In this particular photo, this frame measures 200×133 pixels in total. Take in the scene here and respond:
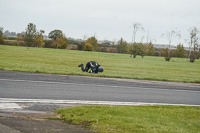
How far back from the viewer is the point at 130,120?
850 centimetres

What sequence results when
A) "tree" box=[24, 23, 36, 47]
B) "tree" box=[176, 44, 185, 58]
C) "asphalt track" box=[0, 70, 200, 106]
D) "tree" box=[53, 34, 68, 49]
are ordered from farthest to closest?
"tree" box=[176, 44, 185, 58] → "tree" box=[53, 34, 68, 49] → "tree" box=[24, 23, 36, 47] → "asphalt track" box=[0, 70, 200, 106]

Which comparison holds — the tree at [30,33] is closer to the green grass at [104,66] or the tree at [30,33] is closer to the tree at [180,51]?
the green grass at [104,66]

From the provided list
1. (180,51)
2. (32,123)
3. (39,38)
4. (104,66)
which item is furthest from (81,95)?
(180,51)

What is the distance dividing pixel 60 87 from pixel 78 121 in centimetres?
612

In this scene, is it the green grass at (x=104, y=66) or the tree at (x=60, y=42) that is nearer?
the green grass at (x=104, y=66)

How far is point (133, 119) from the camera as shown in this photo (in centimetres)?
866

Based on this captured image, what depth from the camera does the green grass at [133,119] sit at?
7.78 m

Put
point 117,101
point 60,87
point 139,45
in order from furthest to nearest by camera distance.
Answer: point 139,45 → point 60,87 → point 117,101

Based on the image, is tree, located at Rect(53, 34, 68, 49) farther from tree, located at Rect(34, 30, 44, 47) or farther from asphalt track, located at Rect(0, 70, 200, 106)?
asphalt track, located at Rect(0, 70, 200, 106)

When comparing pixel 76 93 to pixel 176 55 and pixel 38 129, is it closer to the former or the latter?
pixel 38 129

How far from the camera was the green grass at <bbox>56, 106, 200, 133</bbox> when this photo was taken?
778cm

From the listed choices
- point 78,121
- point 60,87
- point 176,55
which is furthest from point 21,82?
point 176,55

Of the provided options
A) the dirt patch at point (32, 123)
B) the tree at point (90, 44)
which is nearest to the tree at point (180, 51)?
the tree at point (90, 44)

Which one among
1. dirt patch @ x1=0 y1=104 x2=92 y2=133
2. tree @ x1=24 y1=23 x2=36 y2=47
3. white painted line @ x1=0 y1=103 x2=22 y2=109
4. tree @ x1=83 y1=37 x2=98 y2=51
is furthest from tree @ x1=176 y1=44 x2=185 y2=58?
dirt patch @ x1=0 y1=104 x2=92 y2=133
